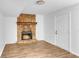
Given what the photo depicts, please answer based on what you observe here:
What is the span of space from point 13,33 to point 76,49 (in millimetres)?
4954

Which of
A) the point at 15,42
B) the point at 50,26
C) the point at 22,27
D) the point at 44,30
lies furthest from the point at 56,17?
the point at 15,42

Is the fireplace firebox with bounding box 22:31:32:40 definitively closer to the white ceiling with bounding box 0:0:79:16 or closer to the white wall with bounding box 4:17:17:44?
the white wall with bounding box 4:17:17:44

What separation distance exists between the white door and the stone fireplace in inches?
106

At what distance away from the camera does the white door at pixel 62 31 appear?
543 centimetres

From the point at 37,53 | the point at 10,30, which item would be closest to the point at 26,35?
the point at 10,30

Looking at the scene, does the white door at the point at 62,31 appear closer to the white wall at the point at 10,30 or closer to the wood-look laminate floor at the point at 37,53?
the wood-look laminate floor at the point at 37,53

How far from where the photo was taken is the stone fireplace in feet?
27.0

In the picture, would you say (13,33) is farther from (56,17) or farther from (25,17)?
(56,17)

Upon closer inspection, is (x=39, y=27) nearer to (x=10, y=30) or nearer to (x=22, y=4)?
(x=10, y=30)

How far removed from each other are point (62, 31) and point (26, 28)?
3.59 meters

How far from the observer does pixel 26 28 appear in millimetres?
8625

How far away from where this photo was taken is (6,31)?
777cm

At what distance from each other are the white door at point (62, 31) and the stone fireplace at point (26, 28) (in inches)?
106

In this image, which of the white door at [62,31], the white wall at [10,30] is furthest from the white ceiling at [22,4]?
the white wall at [10,30]
